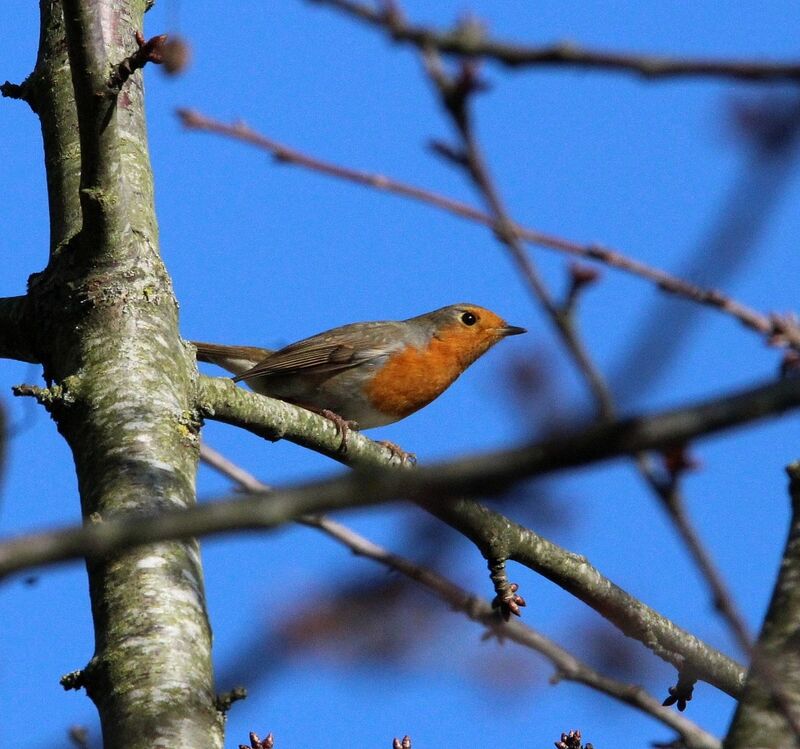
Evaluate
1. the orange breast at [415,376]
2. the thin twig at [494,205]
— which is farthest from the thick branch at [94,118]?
the orange breast at [415,376]

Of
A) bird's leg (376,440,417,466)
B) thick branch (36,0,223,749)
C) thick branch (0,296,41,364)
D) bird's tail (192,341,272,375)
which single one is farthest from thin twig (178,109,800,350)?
bird's tail (192,341,272,375)

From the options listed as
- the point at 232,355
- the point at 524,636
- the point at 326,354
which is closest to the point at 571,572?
the point at 524,636

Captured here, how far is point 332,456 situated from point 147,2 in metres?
2.74

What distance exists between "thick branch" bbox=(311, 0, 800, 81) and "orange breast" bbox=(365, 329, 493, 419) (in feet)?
22.2

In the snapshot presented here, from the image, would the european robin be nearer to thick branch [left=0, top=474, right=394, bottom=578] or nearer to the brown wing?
the brown wing

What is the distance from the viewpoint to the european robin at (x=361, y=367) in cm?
823

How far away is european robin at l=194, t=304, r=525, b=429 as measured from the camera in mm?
8227

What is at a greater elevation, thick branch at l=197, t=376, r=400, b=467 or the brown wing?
the brown wing

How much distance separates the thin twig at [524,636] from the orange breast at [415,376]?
6.06m

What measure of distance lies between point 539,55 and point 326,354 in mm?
6962

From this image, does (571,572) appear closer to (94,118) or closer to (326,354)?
(94,118)

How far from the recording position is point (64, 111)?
5.64 meters

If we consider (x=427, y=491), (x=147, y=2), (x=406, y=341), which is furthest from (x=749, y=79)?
(x=406, y=341)

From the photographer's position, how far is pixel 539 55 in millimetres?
1428
